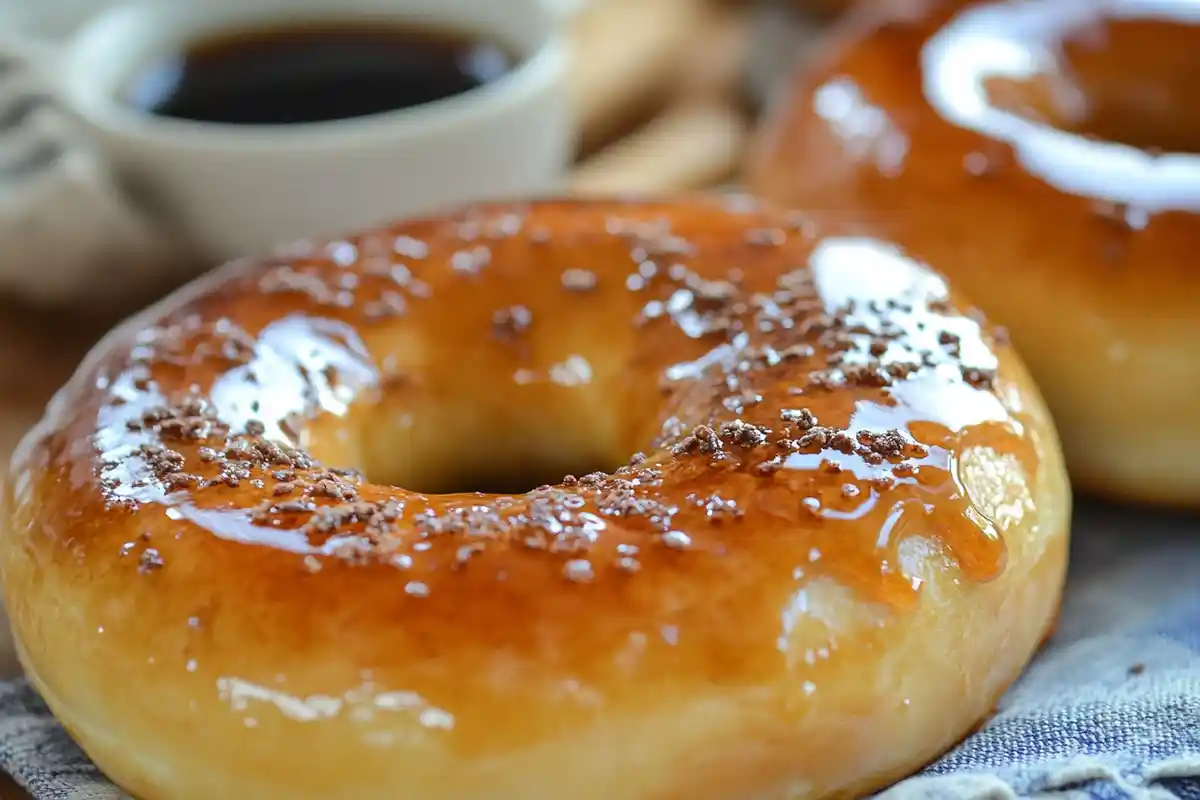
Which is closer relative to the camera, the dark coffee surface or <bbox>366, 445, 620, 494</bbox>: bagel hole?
<bbox>366, 445, 620, 494</bbox>: bagel hole

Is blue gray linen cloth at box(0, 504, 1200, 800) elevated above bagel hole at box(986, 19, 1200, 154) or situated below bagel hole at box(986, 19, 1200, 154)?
below

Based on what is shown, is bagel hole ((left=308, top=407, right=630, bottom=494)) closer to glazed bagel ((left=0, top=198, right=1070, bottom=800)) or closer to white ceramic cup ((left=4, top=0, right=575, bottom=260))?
glazed bagel ((left=0, top=198, right=1070, bottom=800))

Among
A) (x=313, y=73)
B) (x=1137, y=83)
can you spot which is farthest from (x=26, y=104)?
(x=1137, y=83)

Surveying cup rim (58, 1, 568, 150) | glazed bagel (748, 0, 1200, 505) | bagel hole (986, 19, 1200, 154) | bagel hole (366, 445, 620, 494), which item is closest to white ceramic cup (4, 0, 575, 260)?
cup rim (58, 1, 568, 150)

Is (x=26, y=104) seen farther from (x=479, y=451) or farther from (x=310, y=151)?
(x=479, y=451)

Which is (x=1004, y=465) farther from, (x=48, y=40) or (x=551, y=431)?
(x=48, y=40)

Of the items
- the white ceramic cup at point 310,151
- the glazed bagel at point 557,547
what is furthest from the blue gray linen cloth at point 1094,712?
the white ceramic cup at point 310,151

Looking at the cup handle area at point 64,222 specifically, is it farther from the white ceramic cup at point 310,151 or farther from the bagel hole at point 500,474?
the bagel hole at point 500,474

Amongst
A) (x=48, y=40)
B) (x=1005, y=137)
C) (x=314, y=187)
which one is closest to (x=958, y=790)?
(x=1005, y=137)
